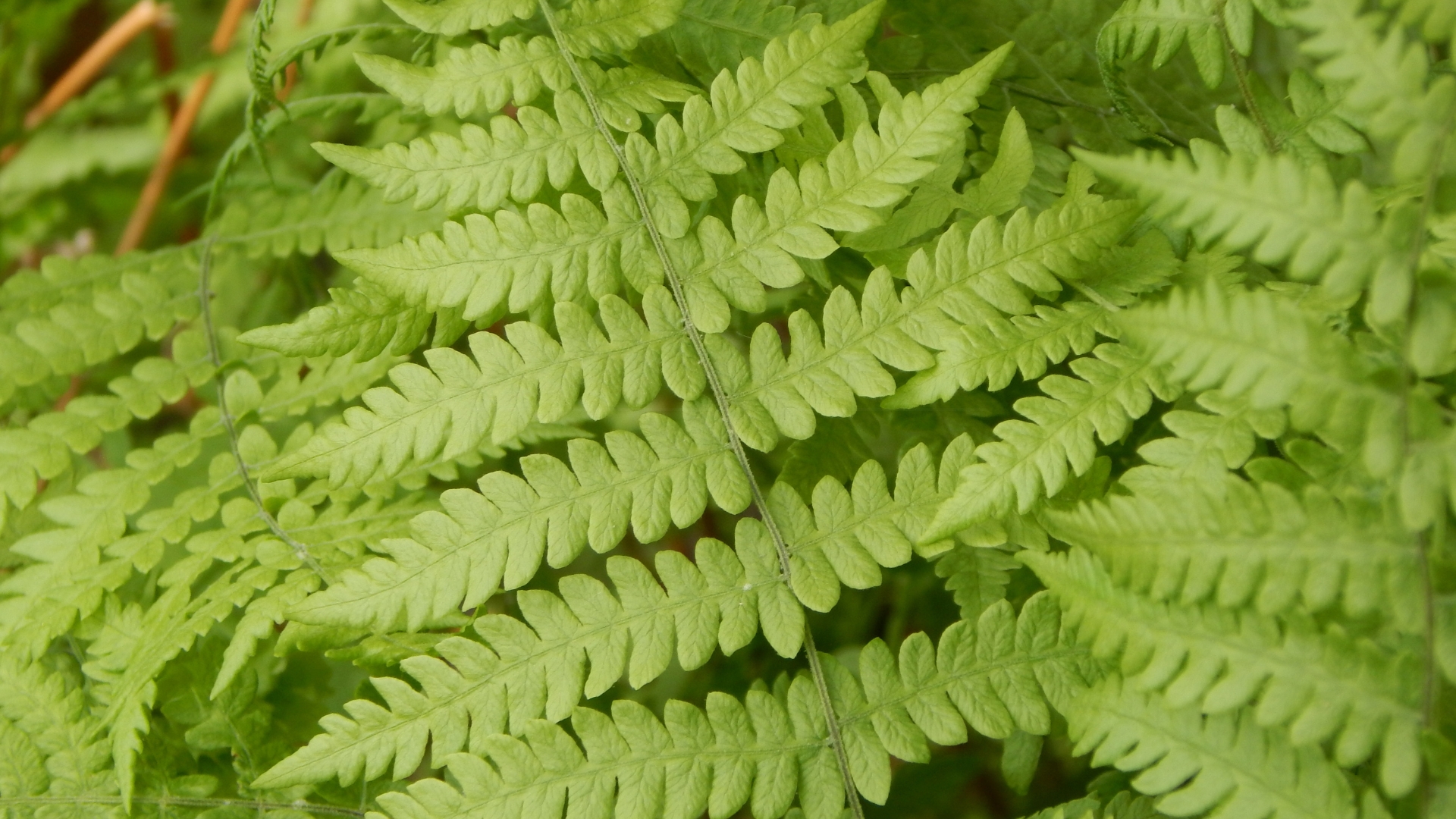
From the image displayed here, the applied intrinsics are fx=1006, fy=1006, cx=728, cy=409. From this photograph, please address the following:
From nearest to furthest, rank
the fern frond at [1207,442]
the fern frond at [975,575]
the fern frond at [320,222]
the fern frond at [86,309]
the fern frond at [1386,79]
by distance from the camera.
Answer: the fern frond at [1386,79], the fern frond at [1207,442], the fern frond at [975,575], the fern frond at [86,309], the fern frond at [320,222]

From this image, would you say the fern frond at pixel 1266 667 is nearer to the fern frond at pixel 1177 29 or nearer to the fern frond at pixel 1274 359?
the fern frond at pixel 1274 359

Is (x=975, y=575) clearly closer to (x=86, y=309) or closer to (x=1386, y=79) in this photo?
(x=1386, y=79)

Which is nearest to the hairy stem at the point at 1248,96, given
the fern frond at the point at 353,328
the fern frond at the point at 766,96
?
the fern frond at the point at 766,96

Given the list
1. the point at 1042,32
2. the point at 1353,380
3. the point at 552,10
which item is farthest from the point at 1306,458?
the point at 552,10

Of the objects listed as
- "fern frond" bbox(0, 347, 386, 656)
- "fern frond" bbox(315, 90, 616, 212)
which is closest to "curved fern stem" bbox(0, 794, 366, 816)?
"fern frond" bbox(0, 347, 386, 656)

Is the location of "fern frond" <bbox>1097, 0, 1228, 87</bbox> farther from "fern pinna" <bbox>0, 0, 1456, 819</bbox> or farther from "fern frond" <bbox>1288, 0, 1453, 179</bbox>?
"fern frond" <bbox>1288, 0, 1453, 179</bbox>

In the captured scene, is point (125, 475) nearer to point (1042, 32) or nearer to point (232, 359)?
point (232, 359)
